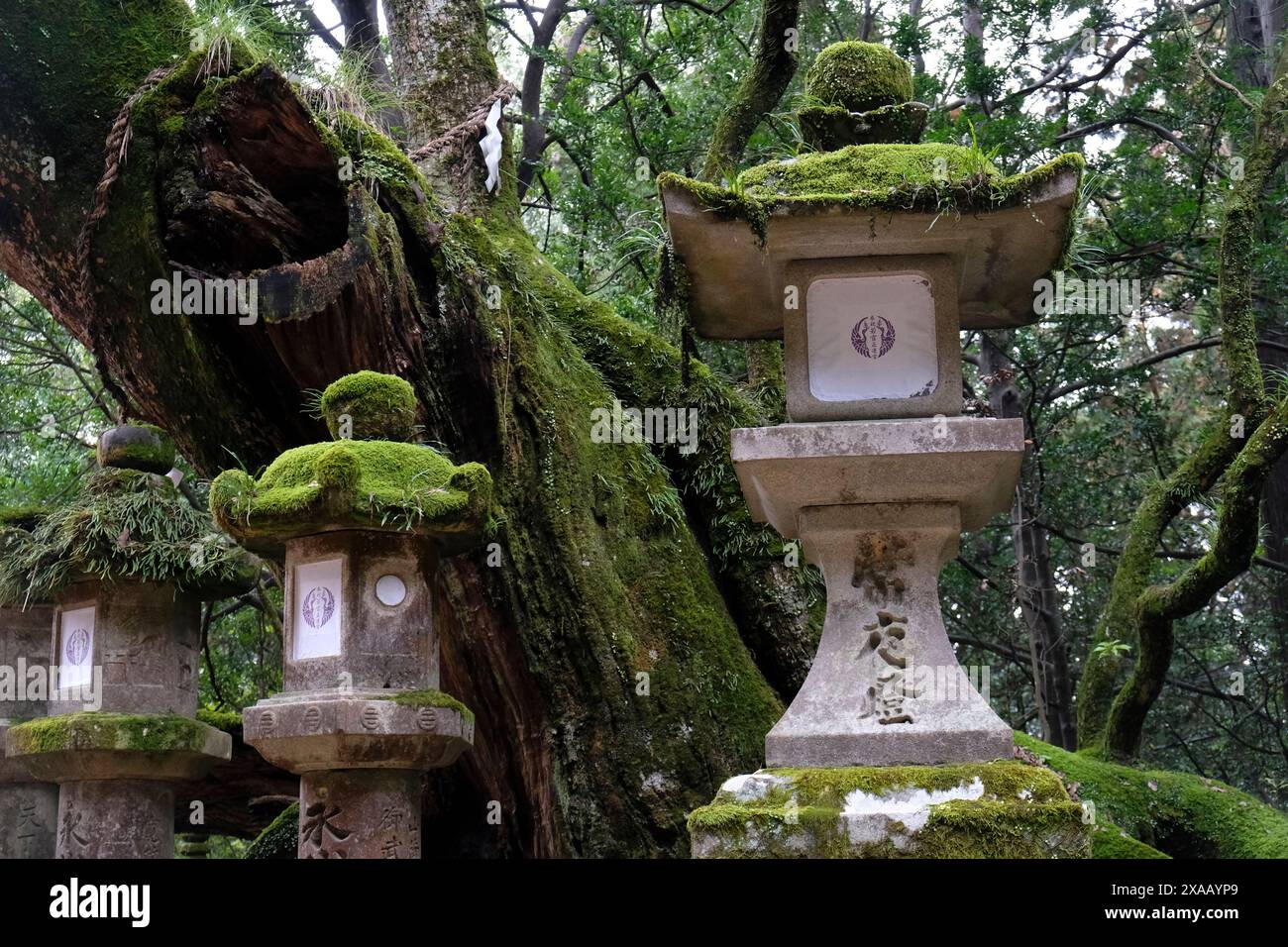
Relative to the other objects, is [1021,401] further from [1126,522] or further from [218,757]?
[218,757]

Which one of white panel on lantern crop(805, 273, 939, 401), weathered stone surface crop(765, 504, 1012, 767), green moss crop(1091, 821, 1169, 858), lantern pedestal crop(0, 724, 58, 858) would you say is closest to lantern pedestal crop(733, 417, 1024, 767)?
weathered stone surface crop(765, 504, 1012, 767)

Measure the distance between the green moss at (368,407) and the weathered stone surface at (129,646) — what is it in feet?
5.73

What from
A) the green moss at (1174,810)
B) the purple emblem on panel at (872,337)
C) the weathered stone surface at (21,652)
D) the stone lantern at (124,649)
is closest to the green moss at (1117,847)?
the green moss at (1174,810)

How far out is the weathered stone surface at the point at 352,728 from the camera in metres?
4.04

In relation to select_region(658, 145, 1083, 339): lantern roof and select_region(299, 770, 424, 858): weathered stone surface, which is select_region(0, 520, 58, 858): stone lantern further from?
select_region(658, 145, 1083, 339): lantern roof

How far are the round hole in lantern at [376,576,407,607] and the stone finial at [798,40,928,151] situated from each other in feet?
7.01

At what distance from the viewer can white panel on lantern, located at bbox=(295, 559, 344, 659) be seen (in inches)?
167

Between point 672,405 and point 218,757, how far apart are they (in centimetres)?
266

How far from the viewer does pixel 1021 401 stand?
34.8ft

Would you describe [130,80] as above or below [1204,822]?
above

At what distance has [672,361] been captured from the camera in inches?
244

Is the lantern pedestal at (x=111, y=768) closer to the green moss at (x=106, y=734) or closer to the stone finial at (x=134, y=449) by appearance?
the green moss at (x=106, y=734)

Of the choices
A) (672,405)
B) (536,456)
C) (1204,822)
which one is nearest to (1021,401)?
(1204,822)
